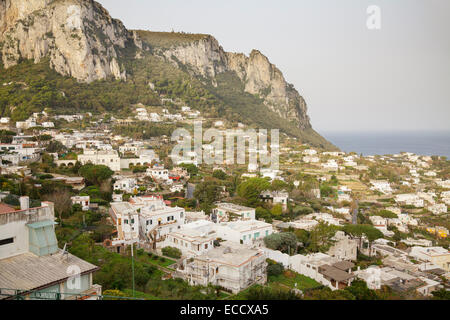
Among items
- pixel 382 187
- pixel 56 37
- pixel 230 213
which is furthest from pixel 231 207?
pixel 56 37

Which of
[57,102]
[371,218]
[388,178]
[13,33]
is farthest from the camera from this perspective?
[13,33]

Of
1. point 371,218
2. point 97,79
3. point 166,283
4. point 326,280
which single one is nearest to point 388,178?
point 371,218

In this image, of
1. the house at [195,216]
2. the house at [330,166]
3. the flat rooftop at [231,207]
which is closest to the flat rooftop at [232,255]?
the house at [195,216]

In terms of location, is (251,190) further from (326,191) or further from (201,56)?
(201,56)

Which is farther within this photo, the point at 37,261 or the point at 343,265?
the point at 343,265

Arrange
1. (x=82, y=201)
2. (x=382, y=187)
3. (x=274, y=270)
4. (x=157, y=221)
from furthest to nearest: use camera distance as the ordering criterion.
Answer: (x=382, y=187) < (x=82, y=201) < (x=157, y=221) < (x=274, y=270)

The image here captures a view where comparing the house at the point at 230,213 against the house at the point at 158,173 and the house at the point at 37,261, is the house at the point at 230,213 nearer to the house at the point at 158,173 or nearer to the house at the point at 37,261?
the house at the point at 158,173
